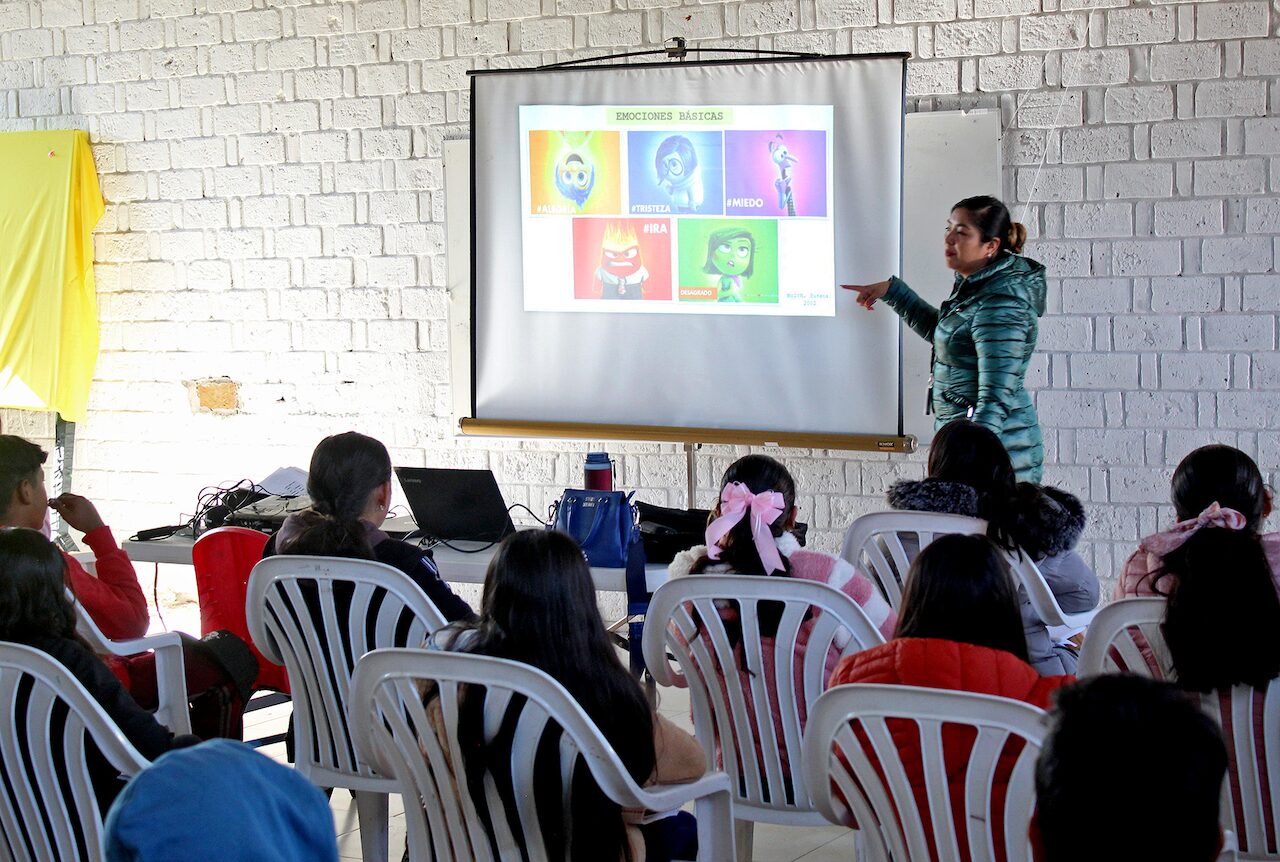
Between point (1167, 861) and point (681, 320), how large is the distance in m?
3.80

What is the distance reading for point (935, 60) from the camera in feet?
15.2

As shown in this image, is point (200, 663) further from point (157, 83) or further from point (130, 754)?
point (157, 83)

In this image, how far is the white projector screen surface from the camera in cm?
454

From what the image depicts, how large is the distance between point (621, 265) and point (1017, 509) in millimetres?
2273

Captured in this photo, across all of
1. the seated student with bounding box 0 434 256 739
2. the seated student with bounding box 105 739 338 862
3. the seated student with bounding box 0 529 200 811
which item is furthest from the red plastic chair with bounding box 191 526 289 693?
the seated student with bounding box 105 739 338 862

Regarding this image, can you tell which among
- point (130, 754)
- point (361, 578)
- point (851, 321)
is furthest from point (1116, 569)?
point (130, 754)

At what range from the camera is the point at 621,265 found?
189 inches

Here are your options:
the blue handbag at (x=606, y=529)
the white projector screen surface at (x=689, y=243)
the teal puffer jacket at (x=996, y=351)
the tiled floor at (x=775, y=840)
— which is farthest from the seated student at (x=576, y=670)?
the white projector screen surface at (x=689, y=243)

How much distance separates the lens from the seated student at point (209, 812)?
38.2 inches

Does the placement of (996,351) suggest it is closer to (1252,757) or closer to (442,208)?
(1252,757)

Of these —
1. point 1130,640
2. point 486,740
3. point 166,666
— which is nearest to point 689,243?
point 166,666

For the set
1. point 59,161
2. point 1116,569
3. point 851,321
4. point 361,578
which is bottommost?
point 1116,569

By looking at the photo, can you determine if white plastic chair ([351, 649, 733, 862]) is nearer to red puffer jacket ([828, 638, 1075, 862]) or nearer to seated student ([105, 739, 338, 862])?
red puffer jacket ([828, 638, 1075, 862])

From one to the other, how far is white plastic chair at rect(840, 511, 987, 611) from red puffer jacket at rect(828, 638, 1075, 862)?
40.4 inches
